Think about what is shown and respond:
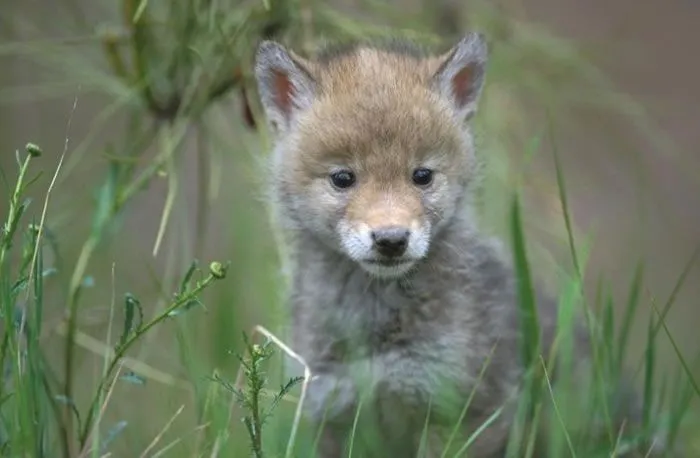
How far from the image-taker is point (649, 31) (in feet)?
25.5

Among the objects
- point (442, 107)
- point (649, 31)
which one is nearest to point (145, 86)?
point (442, 107)

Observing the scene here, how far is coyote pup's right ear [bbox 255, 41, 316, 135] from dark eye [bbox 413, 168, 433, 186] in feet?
1.31

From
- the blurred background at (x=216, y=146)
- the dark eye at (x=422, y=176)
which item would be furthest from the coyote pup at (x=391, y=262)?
the blurred background at (x=216, y=146)

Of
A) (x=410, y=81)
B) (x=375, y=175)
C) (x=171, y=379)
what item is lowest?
(x=171, y=379)

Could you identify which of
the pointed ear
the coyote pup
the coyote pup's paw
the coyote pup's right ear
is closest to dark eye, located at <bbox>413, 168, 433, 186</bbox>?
the coyote pup

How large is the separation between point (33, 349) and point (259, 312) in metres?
2.03

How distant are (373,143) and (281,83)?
0.43 metres

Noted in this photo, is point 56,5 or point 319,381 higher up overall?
point 56,5

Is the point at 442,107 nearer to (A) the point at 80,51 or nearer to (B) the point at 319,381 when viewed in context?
(B) the point at 319,381

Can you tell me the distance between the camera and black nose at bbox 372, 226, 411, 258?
3.53m

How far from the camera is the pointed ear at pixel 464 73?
3950 millimetres

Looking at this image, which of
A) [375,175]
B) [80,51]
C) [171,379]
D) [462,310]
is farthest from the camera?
[80,51]

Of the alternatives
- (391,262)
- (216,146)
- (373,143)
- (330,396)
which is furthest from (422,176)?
(216,146)

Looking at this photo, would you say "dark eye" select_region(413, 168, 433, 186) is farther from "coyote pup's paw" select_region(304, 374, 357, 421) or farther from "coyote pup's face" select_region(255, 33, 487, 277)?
"coyote pup's paw" select_region(304, 374, 357, 421)
